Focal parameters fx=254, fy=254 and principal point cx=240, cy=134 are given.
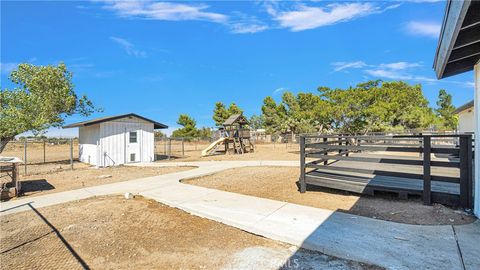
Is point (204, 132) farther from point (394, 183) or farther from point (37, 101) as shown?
point (394, 183)

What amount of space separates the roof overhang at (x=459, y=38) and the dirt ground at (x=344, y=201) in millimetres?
2399

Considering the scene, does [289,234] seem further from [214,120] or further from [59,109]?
[214,120]

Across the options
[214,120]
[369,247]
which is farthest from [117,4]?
[214,120]

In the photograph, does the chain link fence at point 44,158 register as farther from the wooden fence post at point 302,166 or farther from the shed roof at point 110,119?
the wooden fence post at point 302,166

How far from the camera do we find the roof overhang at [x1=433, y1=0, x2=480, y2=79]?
2.49m

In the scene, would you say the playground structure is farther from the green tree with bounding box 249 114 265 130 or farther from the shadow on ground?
the green tree with bounding box 249 114 265 130

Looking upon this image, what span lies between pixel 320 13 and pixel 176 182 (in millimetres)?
9046

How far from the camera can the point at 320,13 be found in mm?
10828

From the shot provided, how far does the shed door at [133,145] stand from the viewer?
15.4 metres

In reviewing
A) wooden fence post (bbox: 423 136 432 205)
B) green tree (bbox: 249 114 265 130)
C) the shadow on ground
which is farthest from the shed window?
green tree (bbox: 249 114 265 130)

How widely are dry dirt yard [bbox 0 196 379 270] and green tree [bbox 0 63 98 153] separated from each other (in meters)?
9.10

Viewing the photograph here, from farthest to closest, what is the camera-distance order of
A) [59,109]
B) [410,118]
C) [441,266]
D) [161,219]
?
[410,118] → [59,109] → [161,219] → [441,266]

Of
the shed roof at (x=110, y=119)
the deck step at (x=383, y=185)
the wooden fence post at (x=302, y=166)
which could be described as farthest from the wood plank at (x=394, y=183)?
the shed roof at (x=110, y=119)

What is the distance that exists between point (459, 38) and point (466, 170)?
244 centimetres
